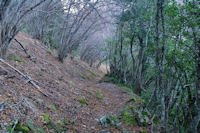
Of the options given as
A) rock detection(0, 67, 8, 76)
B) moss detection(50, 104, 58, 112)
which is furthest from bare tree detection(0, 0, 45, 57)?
moss detection(50, 104, 58, 112)

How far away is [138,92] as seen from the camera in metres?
9.72

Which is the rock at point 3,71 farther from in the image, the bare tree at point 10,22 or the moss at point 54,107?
the moss at point 54,107

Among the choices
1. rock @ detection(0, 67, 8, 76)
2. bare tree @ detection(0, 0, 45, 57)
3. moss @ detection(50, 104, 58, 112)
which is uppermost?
bare tree @ detection(0, 0, 45, 57)

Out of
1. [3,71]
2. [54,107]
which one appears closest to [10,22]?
[3,71]

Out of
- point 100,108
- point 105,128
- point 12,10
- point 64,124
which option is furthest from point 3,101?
point 100,108

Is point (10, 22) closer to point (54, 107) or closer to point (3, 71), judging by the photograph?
point (3, 71)

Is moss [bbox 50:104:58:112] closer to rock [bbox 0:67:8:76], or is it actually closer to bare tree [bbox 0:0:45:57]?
rock [bbox 0:67:8:76]

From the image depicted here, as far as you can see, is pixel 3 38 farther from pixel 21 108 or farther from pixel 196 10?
pixel 196 10

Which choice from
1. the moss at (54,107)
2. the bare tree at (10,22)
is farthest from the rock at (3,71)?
the moss at (54,107)

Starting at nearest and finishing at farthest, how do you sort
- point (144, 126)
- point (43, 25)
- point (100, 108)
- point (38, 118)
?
point (38, 118) < point (144, 126) < point (100, 108) < point (43, 25)

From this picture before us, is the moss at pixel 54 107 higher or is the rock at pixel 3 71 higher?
the rock at pixel 3 71

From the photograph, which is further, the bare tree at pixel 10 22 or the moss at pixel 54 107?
the bare tree at pixel 10 22

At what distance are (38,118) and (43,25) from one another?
990 cm

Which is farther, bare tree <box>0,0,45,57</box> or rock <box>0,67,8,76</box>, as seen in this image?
bare tree <box>0,0,45,57</box>
